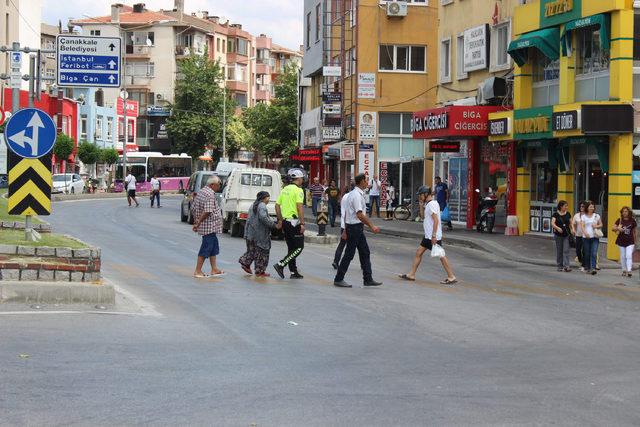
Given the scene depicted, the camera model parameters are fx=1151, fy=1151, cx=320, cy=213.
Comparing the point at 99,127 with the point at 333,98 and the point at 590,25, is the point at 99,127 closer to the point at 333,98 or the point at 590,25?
the point at 333,98

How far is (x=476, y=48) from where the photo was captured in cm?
3847

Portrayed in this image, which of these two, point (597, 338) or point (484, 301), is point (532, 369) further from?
point (484, 301)

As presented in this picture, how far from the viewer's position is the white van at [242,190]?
107 feet

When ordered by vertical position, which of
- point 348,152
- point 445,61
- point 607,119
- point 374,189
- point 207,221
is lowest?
point 207,221

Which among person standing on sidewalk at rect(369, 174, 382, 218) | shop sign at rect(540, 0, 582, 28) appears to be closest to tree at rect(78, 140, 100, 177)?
person standing on sidewalk at rect(369, 174, 382, 218)

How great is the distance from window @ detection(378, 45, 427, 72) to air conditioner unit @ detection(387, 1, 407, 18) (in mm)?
1491

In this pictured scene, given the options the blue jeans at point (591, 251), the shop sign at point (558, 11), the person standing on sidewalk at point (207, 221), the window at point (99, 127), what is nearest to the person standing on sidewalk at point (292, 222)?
the person standing on sidewalk at point (207, 221)

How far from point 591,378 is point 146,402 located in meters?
4.13

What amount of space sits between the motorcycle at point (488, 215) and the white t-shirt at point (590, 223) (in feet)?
38.1

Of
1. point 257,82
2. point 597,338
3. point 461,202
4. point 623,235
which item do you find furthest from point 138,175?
point 597,338

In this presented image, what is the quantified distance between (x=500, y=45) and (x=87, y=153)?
5565cm

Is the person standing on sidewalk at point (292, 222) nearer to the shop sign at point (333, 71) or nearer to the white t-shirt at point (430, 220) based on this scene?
the white t-shirt at point (430, 220)

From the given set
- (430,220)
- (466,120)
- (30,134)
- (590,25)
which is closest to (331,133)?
(466,120)

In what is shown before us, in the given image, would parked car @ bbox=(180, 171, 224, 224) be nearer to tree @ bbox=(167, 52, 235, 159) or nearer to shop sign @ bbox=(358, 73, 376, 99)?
shop sign @ bbox=(358, 73, 376, 99)
